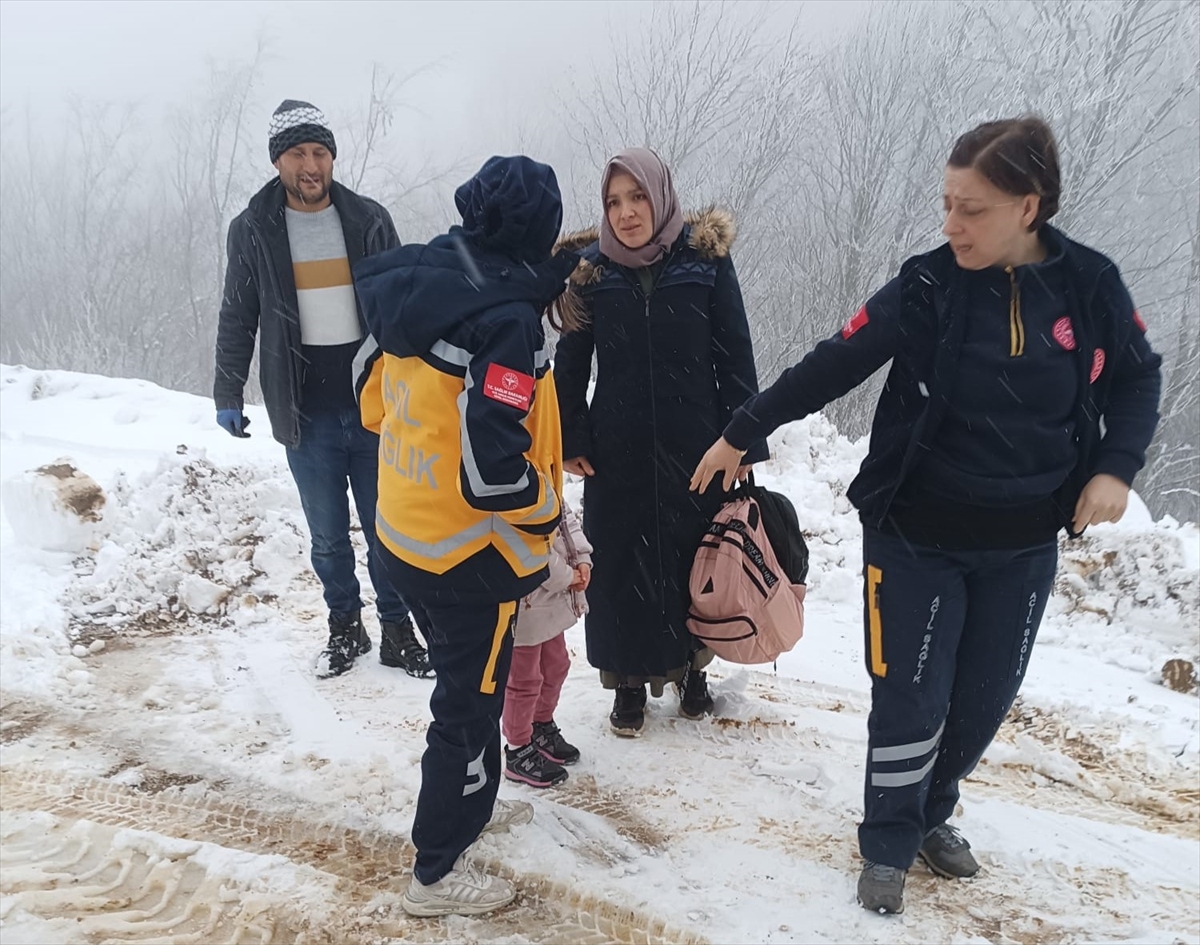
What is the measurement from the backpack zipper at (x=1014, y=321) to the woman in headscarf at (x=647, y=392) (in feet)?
3.14

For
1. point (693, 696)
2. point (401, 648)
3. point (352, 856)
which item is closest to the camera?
point (352, 856)

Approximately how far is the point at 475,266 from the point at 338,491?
1.98 m

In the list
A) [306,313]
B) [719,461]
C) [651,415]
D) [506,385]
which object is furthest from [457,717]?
[306,313]

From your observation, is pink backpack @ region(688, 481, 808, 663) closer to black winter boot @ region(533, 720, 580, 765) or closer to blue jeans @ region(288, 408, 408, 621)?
black winter boot @ region(533, 720, 580, 765)

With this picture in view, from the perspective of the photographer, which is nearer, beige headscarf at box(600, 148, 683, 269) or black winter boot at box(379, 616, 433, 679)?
beige headscarf at box(600, 148, 683, 269)

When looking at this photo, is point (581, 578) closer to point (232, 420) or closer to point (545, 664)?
point (545, 664)

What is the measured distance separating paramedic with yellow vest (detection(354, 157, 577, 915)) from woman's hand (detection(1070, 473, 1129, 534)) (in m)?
1.39

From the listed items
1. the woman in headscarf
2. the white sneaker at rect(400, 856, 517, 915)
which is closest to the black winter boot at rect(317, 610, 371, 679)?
the woman in headscarf

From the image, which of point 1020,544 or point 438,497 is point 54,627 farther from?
point 1020,544

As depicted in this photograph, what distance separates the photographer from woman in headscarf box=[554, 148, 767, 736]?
3.02m

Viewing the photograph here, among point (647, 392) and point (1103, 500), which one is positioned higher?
point (647, 392)

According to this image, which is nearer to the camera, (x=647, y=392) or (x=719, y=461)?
(x=719, y=461)

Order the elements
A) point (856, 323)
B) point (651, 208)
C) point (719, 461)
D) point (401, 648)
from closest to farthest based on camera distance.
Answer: point (856, 323)
point (719, 461)
point (651, 208)
point (401, 648)

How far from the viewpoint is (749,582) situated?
3096 millimetres
